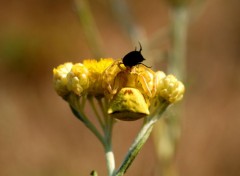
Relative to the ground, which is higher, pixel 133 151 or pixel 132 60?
pixel 132 60

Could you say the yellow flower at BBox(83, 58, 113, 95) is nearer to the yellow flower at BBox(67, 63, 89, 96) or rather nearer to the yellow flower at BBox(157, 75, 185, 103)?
the yellow flower at BBox(67, 63, 89, 96)

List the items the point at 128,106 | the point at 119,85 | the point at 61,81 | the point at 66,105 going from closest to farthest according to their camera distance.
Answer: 1. the point at 128,106
2. the point at 119,85
3. the point at 61,81
4. the point at 66,105

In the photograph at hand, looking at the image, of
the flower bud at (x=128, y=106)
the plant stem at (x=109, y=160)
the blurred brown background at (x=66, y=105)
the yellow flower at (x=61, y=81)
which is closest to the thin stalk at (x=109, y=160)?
the plant stem at (x=109, y=160)

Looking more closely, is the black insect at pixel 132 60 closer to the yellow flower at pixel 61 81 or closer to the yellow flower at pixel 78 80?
the yellow flower at pixel 78 80

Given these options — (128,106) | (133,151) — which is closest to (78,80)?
(128,106)

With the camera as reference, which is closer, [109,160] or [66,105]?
[109,160]

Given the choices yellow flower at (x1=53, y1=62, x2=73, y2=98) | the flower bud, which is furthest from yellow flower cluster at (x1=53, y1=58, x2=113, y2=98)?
the flower bud

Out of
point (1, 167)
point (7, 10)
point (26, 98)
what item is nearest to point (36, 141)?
point (26, 98)

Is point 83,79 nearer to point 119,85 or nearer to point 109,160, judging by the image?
point 119,85
